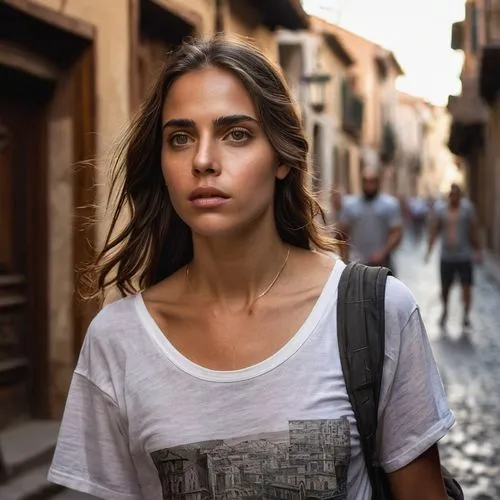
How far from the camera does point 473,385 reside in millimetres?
8688

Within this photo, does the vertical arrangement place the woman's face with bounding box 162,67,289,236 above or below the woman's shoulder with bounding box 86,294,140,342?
above

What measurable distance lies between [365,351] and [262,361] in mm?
172

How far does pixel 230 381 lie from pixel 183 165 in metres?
0.38

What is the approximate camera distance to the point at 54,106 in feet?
22.3

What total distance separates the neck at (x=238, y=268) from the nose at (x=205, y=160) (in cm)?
17

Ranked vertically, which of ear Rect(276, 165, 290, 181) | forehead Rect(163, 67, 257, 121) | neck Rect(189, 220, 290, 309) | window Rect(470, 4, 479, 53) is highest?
window Rect(470, 4, 479, 53)

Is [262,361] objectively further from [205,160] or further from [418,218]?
[418,218]

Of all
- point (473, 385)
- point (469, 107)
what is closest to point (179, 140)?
point (473, 385)

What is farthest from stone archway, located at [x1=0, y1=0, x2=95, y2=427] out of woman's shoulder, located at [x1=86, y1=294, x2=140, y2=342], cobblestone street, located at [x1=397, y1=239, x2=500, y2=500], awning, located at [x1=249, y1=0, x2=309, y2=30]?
awning, located at [x1=249, y1=0, x2=309, y2=30]

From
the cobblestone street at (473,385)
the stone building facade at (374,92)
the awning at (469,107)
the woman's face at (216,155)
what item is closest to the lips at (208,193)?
the woman's face at (216,155)

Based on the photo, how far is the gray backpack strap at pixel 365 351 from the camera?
73.2 inches

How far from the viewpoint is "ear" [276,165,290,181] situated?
6.64 ft

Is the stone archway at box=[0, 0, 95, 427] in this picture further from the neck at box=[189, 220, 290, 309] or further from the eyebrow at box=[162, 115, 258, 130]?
the eyebrow at box=[162, 115, 258, 130]

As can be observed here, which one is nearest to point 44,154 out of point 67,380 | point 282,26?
point 67,380
